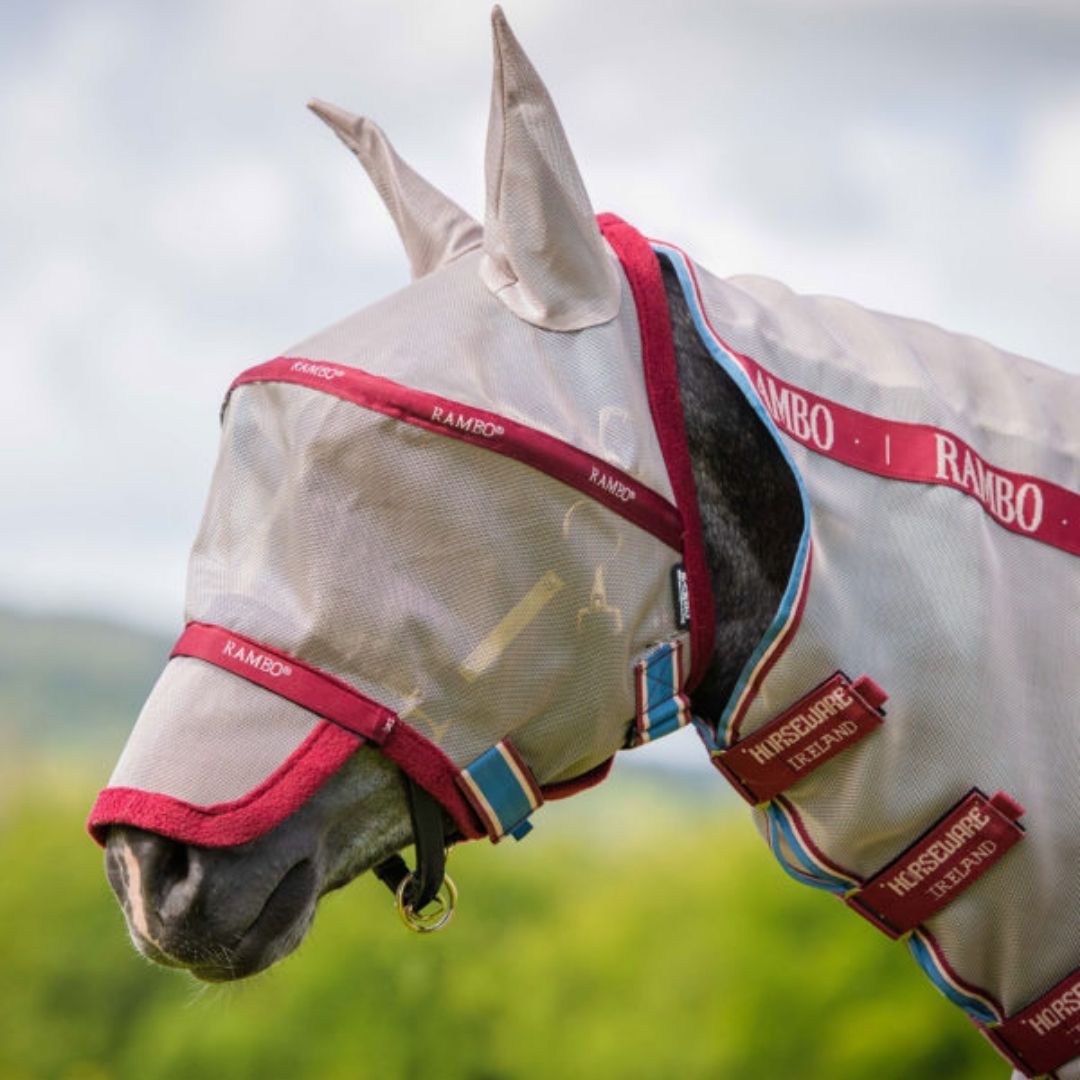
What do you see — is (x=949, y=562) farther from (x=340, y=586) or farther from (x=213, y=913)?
(x=213, y=913)

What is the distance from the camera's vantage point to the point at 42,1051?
26.2 feet

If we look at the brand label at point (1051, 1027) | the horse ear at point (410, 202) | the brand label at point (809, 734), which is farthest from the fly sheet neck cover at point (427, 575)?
the brand label at point (1051, 1027)

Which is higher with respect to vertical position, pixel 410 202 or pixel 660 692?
pixel 410 202

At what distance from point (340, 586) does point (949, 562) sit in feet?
2.21

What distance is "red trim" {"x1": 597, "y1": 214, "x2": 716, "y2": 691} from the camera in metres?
1.76

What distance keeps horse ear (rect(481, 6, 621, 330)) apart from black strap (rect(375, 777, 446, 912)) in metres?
0.52

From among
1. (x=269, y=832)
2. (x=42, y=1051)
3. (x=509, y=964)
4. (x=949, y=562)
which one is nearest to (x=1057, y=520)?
(x=949, y=562)

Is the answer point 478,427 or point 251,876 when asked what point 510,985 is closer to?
point 251,876

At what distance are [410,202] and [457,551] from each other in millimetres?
577

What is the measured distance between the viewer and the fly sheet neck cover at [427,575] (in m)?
1.64

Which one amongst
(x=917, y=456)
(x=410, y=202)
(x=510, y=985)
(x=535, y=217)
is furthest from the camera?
(x=510, y=985)

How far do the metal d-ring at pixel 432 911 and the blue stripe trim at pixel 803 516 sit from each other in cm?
35

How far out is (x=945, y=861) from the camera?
180 cm

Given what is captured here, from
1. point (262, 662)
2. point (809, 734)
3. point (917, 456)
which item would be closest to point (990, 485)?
point (917, 456)
